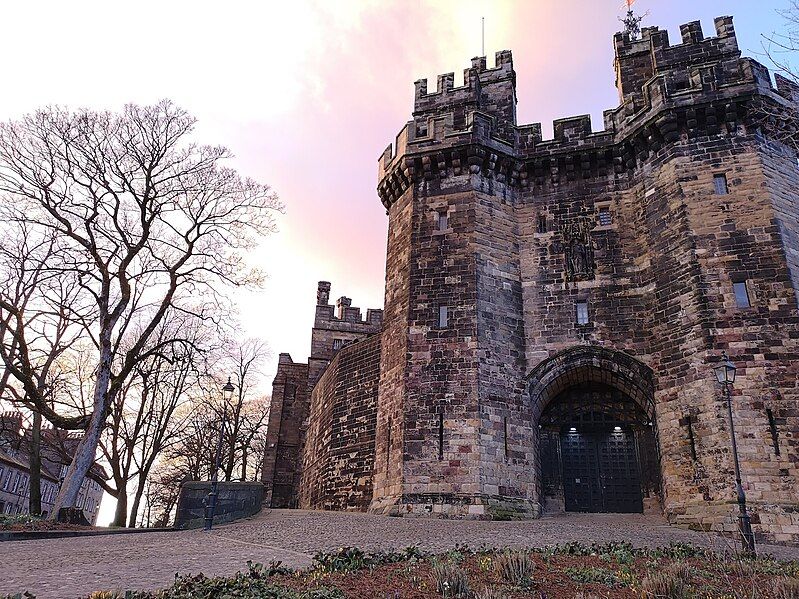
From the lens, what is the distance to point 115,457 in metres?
23.7

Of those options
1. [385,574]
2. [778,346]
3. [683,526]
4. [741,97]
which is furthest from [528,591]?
[741,97]

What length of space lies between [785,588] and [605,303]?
11849mm

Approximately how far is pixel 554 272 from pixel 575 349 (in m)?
2.64

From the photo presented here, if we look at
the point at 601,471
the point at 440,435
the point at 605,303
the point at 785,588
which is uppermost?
the point at 605,303

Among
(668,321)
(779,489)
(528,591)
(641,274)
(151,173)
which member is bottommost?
(528,591)

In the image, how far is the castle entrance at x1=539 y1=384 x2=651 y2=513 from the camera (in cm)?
1691

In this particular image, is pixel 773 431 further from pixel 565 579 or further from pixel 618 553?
pixel 565 579

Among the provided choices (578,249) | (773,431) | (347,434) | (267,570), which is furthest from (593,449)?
(267,570)

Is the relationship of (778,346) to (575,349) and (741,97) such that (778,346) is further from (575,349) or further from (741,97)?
(741,97)

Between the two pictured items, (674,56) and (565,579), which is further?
(674,56)

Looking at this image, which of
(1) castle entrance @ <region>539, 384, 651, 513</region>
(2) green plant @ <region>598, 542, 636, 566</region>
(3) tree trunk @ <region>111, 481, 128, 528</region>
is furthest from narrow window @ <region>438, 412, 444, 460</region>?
(3) tree trunk @ <region>111, 481, 128, 528</region>

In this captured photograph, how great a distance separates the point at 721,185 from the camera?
16.6m

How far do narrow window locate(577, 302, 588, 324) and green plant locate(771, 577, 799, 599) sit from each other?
11160mm

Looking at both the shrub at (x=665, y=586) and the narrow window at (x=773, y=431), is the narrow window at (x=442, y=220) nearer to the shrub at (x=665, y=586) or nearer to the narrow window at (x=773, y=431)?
the narrow window at (x=773, y=431)
